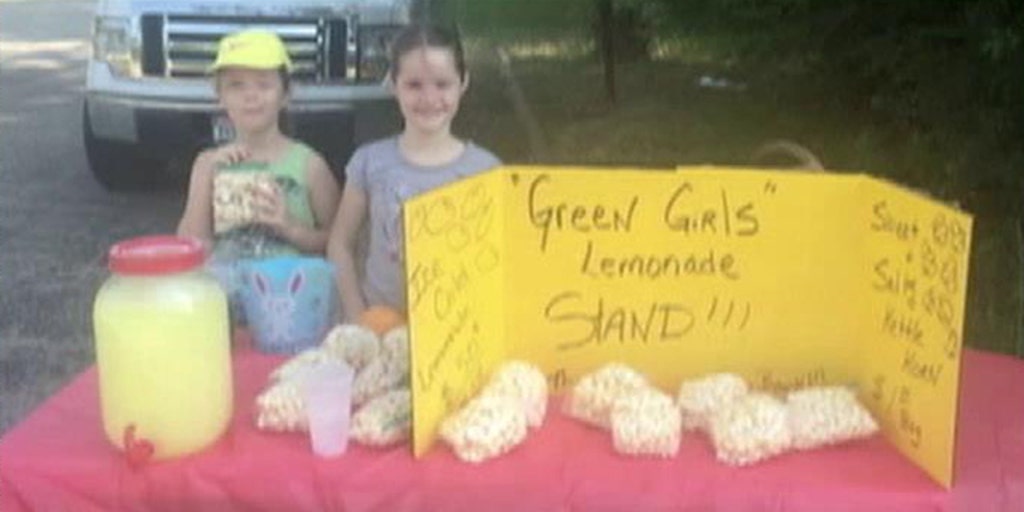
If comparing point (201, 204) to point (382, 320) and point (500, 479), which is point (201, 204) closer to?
point (382, 320)

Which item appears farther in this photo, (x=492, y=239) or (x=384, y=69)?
(x=384, y=69)

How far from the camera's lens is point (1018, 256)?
15.6 ft

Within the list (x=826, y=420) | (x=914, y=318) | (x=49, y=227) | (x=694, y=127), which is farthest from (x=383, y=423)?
(x=694, y=127)

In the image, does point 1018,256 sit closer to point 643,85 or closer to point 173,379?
point 173,379

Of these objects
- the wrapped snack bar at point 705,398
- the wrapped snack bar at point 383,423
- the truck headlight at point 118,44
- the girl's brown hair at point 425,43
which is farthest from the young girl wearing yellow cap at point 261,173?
the truck headlight at point 118,44

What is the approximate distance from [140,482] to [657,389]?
0.78 m

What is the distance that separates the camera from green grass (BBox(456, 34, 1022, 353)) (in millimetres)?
4910

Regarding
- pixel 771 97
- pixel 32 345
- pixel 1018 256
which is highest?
pixel 771 97

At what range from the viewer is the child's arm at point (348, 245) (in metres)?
3.04

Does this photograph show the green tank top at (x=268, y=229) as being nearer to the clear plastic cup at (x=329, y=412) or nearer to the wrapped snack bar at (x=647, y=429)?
the clear plastic cup at (x=329, y=412)

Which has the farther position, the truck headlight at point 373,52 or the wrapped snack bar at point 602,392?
the truck headlight at point 373,52

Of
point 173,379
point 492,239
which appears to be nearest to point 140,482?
point 173,379

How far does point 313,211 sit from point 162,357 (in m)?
1.26

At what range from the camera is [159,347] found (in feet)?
6.87
